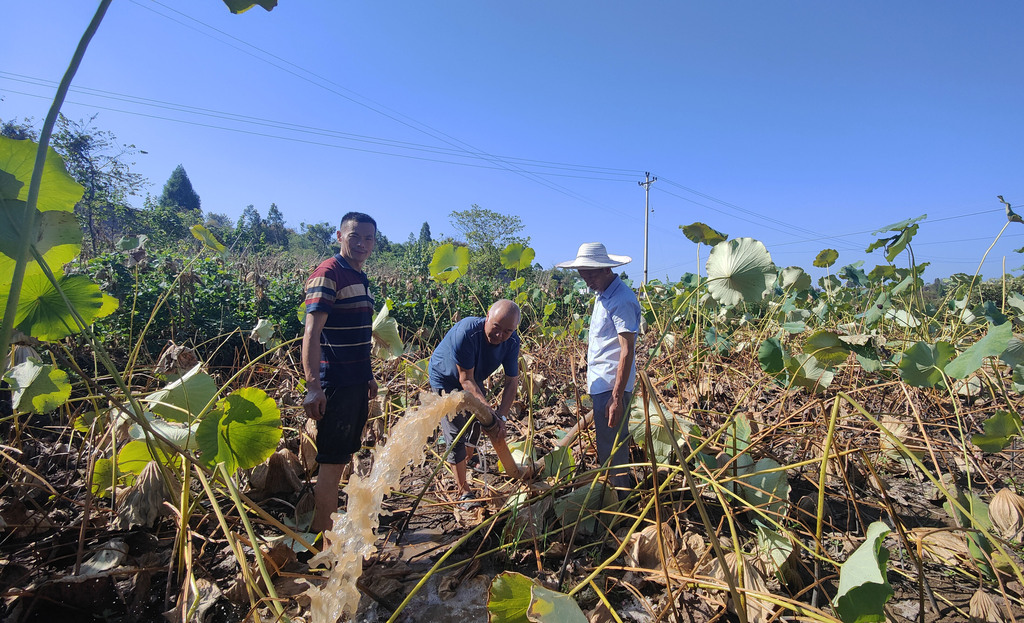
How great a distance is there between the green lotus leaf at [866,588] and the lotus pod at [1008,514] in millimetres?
1249

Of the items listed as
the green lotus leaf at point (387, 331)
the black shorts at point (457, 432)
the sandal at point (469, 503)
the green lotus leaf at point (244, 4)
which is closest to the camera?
the green lotus leaf at point (244, 4)

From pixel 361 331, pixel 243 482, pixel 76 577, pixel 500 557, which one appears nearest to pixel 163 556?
pixel 76 577

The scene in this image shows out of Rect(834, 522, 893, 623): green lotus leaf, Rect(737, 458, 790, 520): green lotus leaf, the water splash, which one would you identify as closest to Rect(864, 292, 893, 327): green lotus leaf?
Rect(737, 458, 790, 520): green lotus leaf

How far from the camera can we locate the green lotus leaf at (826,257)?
4.02m

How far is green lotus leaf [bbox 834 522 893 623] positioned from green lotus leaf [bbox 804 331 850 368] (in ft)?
3.85

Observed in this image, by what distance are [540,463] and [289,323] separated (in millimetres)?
4381

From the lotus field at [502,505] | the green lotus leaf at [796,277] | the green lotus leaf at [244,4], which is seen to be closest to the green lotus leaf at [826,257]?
the green lotus leaf at [796,277]

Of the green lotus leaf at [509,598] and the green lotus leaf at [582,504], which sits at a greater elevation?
the green lotus leaf at [509,598]

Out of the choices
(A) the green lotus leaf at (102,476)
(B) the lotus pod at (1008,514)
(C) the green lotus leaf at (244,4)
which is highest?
(C) the green lotus leaf at (244,4)

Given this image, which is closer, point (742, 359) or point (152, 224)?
point (742, 359)

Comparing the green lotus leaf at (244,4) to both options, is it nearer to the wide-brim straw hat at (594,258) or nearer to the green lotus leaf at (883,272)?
the wide-brim straw hat at (594,258)

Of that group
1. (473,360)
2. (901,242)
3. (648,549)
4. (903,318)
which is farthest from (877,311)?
(473,360)

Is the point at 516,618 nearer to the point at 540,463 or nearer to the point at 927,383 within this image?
the point at 540,463

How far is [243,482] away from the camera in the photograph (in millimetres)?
2514
